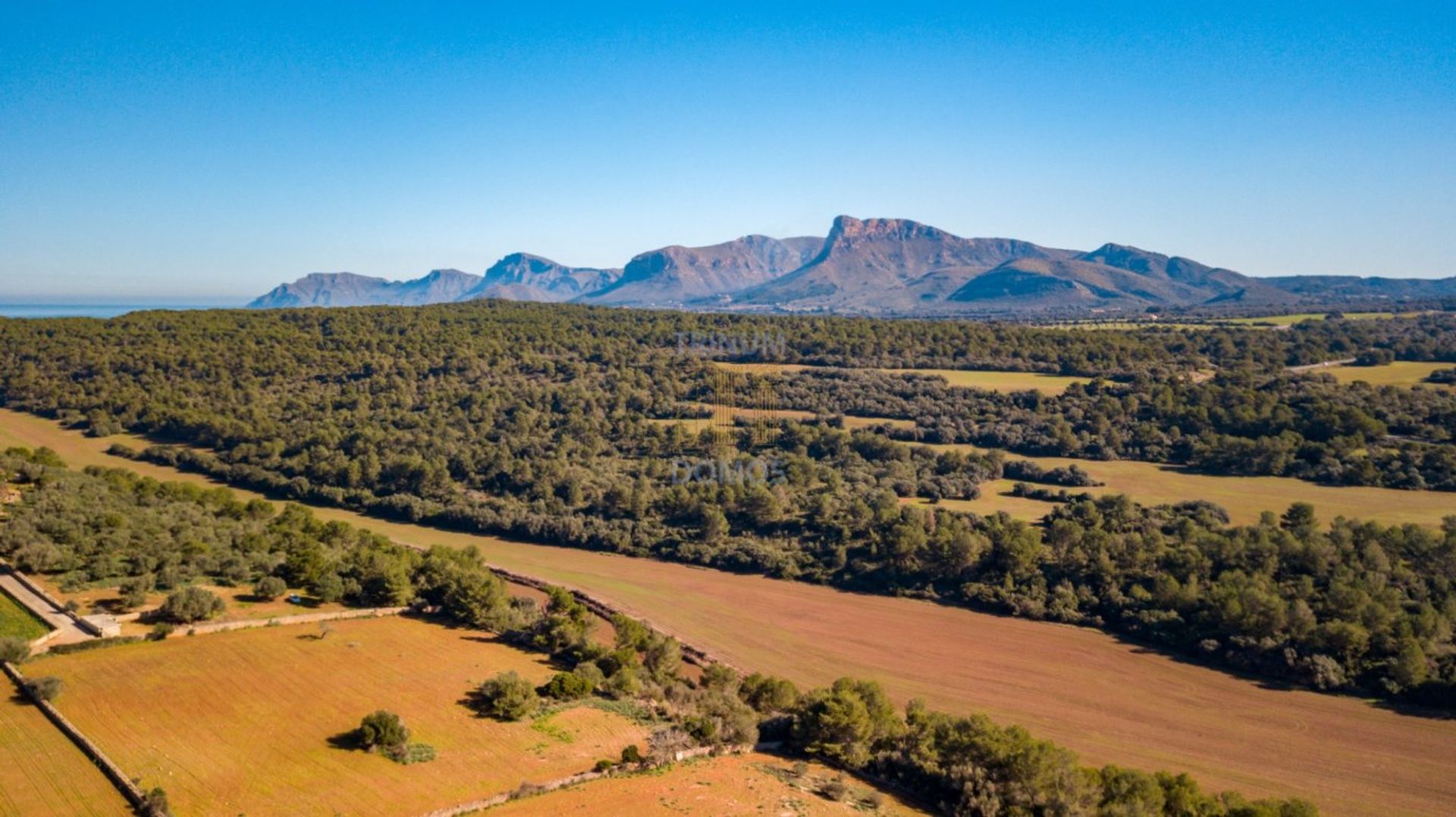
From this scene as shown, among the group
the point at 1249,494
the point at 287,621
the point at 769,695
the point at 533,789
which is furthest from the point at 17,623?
the point at 1249,494

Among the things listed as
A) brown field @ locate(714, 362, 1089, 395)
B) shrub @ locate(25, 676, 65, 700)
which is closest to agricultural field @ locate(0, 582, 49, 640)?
shrub @ locate(25, 676, 65, 700)

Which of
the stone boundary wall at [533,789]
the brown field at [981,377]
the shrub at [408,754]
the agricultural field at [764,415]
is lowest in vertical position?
the stone boundary wall at [533,789]

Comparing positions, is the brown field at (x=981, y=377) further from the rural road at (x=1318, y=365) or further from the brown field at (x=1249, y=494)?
the rural road at (x=1318, y=365)

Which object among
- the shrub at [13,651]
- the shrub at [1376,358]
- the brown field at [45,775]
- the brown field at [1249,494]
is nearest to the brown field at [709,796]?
the brown field at [45,775]

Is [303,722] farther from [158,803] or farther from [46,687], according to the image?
[46,687]

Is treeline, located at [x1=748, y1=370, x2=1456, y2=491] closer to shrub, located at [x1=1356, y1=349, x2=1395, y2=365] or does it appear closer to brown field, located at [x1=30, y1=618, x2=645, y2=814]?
shrub, located at [x1=1356, y1=349, x2=1395, y2=365]

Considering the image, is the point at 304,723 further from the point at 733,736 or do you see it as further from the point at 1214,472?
the point at 1214,472
